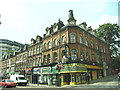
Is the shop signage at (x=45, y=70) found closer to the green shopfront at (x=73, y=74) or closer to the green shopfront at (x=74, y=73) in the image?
the green shopfront at (x=74, y=73)

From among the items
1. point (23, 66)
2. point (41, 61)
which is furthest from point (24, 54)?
point (41, 61)

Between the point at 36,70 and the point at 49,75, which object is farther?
the point at 36,70

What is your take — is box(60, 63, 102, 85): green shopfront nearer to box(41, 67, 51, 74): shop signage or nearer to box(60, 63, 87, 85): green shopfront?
box(60, 63, 87, 85): green shopfront

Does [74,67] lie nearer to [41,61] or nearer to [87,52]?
[87,52]

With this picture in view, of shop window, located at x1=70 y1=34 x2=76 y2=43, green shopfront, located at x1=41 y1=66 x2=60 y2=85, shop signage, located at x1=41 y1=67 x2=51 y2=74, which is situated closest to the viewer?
shop window, located at x1=70 y1=34 x2=76 y2=43

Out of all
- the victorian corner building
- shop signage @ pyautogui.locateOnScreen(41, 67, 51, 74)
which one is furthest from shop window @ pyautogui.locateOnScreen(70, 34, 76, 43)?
shop signage @ pyautogui.locateOnScreen(41, 67, 51, 74)

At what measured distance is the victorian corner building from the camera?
2642cm

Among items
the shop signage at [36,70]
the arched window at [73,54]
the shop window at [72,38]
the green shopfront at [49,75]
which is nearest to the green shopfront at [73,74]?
the arched window at [73,54]

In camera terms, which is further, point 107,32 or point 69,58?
point 107,32

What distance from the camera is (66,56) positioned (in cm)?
2694

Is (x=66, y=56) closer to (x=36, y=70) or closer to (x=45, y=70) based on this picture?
(x=45, y=70)

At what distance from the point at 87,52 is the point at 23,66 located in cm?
2176

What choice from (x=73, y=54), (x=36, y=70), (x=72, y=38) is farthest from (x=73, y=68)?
(x=36, y=70)

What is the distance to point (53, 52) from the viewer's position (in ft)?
101
